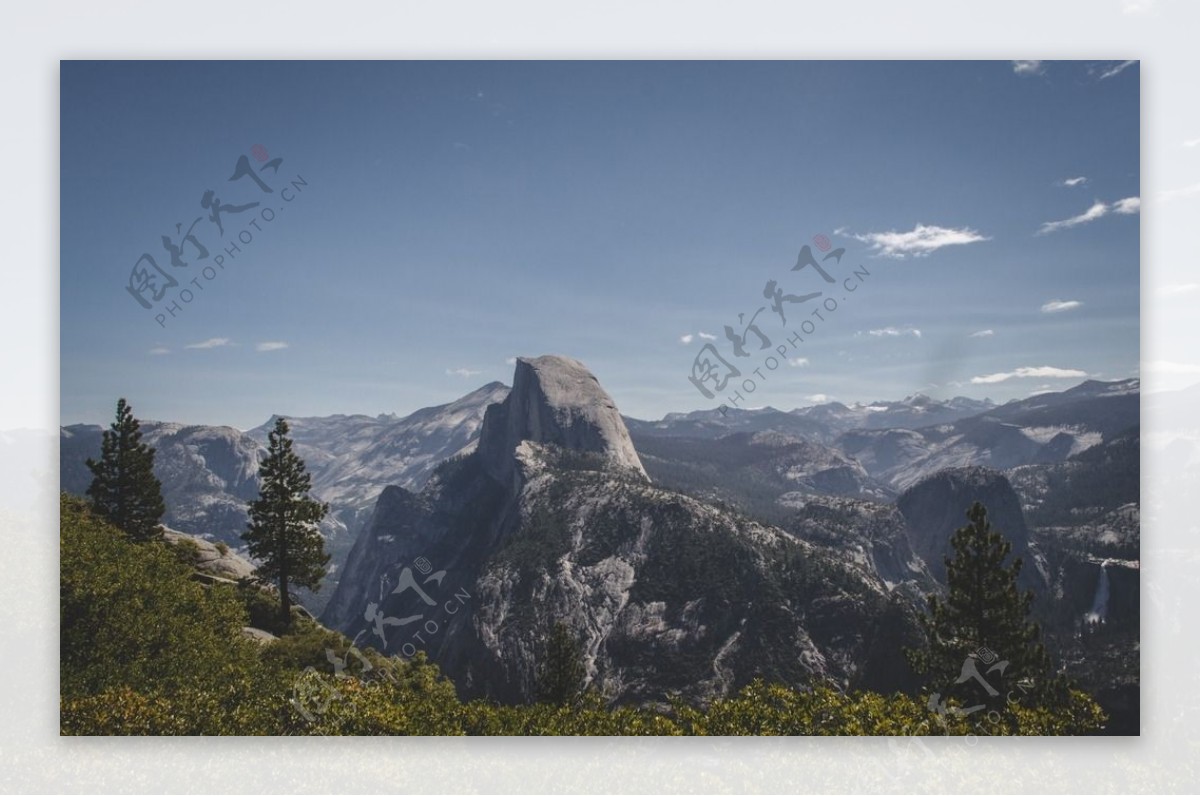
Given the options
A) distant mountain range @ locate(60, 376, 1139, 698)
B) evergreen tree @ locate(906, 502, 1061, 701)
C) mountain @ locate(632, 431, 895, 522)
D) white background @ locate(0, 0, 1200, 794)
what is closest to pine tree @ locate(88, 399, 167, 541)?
distant mountain range @ locate(60, 376, 1139, 698)

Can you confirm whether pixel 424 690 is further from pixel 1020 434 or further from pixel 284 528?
pixel 1020 434

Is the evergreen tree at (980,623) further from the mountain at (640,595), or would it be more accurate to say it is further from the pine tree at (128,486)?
the pine tree at (128,486)

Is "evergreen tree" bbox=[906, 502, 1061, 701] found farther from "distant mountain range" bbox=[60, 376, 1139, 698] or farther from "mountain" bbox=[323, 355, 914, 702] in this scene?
"mountain" bbox=[323, 355, 914, 702]

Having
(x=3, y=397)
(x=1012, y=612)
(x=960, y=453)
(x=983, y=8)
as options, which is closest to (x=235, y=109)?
(x=3, y=397)

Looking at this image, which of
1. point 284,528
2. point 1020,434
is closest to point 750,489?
point 1020,434

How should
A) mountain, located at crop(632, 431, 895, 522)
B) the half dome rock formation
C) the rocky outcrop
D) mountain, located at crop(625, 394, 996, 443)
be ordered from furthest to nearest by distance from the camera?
mountain, located at crop(632, 431, 895, 522) → the half dome rock formation → the rocky outcrop → mountain, located at crop(625, 394, 996, 443)

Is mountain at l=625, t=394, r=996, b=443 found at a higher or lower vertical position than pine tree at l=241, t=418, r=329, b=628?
higher
